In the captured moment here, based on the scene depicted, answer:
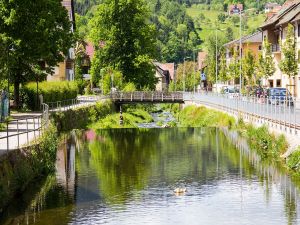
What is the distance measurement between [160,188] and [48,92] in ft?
113

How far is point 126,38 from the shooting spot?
96.1 m

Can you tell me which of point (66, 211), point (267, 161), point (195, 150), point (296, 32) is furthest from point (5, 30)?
point (296, 32)

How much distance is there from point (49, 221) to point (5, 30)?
28.1m

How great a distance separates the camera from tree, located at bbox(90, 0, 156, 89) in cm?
9562

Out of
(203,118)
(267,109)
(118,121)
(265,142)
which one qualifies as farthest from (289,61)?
(118,121)

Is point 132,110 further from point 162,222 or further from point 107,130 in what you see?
point 162,222

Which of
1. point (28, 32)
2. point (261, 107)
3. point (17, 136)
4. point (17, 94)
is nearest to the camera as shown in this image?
point (17, 136)

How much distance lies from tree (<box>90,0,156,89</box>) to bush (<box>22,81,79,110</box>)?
1773cm

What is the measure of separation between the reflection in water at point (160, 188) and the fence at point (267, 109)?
255cm

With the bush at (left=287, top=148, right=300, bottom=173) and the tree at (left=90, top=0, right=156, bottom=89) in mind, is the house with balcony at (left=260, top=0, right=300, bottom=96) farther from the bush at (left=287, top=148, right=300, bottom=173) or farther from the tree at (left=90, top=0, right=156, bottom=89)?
the bush at (left=287, top=148, right=300, bottom=173)

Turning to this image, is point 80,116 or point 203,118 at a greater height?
point 80,116

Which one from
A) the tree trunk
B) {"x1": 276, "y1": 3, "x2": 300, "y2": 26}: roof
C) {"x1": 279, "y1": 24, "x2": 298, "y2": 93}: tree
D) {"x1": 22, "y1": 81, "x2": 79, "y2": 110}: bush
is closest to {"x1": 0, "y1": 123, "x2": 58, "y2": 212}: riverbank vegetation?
the tree trunk

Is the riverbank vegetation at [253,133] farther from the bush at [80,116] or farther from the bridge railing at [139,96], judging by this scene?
the bush at [80,116]

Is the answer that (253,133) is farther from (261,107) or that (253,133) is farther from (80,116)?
(80,116)
